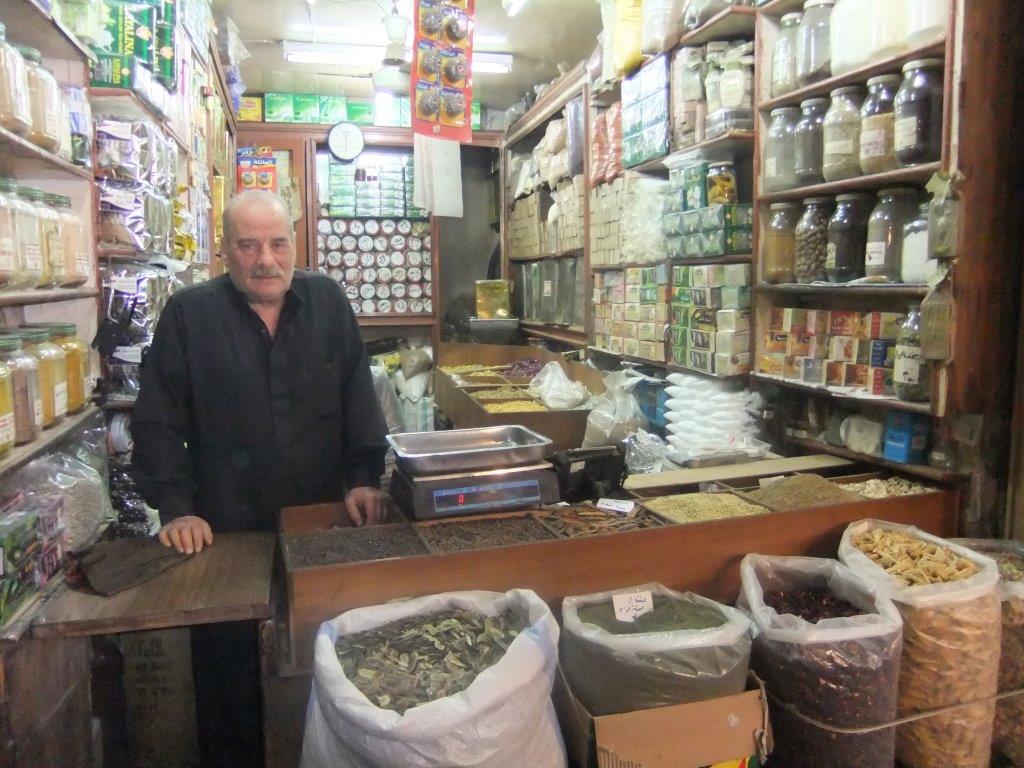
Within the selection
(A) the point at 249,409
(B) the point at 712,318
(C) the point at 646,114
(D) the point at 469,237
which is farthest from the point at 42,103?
(D) the point at 469,237

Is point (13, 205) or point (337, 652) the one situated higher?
point (13, 205)

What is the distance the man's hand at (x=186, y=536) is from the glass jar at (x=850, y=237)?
1984 millimetres

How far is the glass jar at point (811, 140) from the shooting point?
259 cm

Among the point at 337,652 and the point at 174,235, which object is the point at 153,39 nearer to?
the point at 174,235

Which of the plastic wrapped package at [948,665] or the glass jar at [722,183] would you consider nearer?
the plastic wrapped package at [948,665]

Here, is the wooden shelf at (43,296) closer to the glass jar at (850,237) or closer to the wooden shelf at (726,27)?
Answer: the glass jar at (850,237)

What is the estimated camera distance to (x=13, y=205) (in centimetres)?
171

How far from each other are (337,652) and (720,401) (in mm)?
2006

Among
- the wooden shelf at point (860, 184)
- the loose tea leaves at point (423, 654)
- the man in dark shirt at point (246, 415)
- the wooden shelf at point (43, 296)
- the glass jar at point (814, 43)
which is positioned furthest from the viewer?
Result: the glass jar at point (814, 43)

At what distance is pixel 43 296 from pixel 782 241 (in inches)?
89.5

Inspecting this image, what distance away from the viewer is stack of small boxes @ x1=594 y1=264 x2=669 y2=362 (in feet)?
11.9

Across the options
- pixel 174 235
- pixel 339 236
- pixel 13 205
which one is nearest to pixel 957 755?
pixel 13 205

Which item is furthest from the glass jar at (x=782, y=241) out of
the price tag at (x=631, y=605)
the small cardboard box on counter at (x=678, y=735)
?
the small cardboard box on counter at (x=678, y=735)

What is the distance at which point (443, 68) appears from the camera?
4059 millimetres
